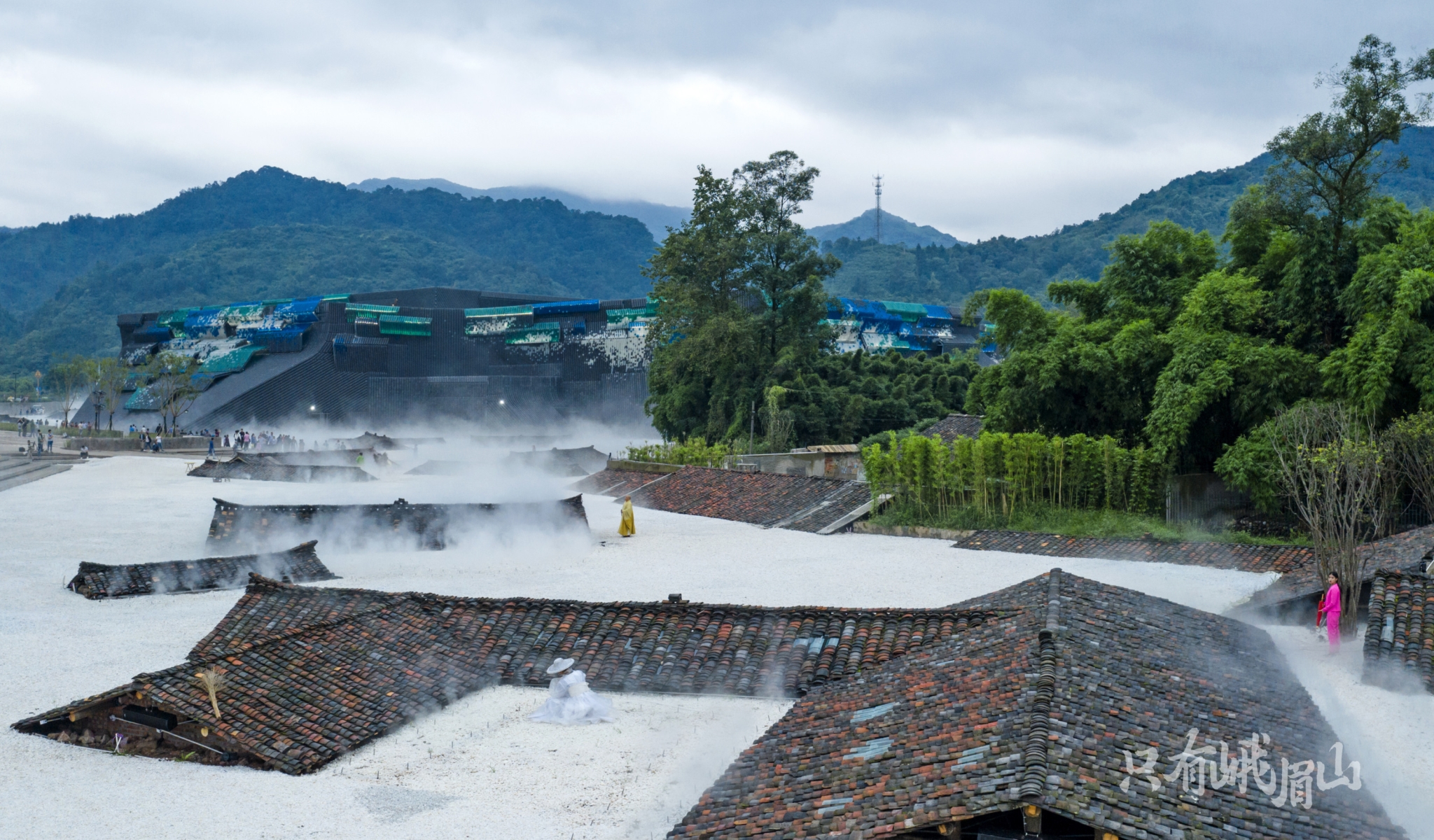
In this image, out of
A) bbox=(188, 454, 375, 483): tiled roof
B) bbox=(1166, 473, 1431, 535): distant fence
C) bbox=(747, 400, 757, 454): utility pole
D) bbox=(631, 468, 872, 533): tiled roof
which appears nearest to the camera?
bbox=(1166, 473, 1431, 535): distant fence

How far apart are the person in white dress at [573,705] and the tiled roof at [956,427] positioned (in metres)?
21.2

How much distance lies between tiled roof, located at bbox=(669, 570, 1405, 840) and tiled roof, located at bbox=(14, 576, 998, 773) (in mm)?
1092

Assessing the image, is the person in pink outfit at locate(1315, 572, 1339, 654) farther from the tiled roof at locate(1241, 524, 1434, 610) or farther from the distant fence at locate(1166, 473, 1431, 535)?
the distant fence at locate(1166, 473, 1431, 535)

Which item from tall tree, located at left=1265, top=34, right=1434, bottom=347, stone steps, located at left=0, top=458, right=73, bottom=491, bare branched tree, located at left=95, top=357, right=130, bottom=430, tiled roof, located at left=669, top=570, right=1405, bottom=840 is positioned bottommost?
Result: stone steps, located at left=0, top=458, right=73, bottom=491

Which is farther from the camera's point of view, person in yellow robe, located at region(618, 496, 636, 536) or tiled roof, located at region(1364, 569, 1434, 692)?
person in yellow robe, located at region(618, 496, 636, 536)

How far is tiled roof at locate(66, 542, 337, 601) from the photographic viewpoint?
590 inches

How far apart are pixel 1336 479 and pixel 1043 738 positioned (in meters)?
8.39

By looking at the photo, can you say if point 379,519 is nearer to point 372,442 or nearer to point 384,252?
point 372,442

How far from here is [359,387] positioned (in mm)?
62000

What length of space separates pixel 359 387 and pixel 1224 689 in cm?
5917

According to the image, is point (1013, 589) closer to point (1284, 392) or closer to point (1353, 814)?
point (1353, 814)

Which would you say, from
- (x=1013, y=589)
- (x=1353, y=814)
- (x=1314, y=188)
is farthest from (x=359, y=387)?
(x=1353, y=814)

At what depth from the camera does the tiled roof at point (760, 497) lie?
2348 cm

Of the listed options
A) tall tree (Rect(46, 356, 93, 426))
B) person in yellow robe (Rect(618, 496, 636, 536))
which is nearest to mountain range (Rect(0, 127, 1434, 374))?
tall tree (Rect(46, 356, 93, 426))
